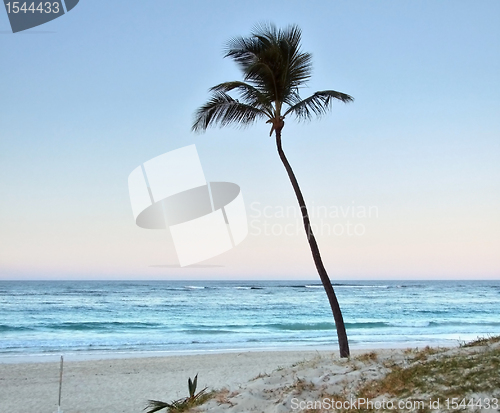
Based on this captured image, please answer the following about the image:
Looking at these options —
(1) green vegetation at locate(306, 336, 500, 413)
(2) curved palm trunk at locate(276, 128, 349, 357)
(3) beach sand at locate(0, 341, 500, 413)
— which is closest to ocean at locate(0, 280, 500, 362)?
(3) beach sand at locate(0, 341, 500, 413)

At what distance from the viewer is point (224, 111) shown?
993 centimetres

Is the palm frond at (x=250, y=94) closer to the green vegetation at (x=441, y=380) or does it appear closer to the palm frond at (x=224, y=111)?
the palm frond at (x=224, y=111)

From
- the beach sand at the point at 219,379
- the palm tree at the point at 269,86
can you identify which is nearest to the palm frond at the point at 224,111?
the palm tree at the point at 269,86

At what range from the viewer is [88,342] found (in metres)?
23.7

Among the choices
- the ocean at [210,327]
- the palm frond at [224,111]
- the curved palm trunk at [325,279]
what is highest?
the palm frond at [224,111]

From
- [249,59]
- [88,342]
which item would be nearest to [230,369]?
[249,59]

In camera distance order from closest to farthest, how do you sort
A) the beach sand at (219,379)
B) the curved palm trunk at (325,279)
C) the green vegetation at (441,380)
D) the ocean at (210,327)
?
1. the green vegetation at (441,380)
2. the beach sand at (219,379)
3. the curved palm trunk at (325,279)
4. the ocean at (210,327)

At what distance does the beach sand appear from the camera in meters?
5.61

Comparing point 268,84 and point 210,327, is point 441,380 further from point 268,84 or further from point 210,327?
point 210,327

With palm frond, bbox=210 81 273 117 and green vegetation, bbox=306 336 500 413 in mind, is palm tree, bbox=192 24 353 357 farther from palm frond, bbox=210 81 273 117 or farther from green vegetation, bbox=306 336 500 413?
green vegetation, bbox=306 336 500 413

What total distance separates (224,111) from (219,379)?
7.51m

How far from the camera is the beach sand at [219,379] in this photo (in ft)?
18.4

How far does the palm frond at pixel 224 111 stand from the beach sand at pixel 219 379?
17.1ft

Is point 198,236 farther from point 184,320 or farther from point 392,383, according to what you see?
Answer: point 392,383
